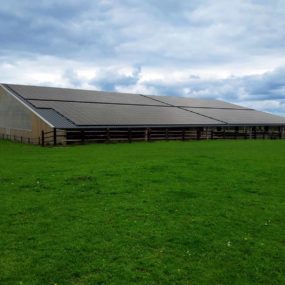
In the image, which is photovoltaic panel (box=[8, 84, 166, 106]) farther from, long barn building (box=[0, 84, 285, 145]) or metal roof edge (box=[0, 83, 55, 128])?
metal roof edge (box=[0, 83, 55, 128])

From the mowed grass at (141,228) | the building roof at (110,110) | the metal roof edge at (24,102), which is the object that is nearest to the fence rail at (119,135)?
the building roof at (110,110)

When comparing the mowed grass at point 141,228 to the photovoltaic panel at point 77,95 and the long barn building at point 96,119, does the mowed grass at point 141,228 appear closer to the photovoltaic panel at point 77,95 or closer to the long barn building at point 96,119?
the long barn building at point 96,119

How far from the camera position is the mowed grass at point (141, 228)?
257 inches

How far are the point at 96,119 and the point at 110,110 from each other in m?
6.90

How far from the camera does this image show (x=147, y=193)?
1196 cm

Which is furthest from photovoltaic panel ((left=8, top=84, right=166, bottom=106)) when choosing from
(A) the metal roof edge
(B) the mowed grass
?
(B) the mowed grass

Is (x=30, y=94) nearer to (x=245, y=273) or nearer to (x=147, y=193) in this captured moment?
(x=147, y=193)

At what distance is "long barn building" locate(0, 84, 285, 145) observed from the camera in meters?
35.8

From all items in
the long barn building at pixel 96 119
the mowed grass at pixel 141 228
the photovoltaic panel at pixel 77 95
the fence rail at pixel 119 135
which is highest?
the photovoltaic panel at pixel 77 95

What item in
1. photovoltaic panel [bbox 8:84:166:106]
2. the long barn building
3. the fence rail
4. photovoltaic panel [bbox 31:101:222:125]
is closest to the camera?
the fence rail

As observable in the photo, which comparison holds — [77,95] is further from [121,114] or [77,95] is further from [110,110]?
[121,114]

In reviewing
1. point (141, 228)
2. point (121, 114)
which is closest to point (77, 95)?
point (121, 114)

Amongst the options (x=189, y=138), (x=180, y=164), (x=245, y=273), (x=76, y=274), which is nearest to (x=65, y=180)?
(x=180, y=164)

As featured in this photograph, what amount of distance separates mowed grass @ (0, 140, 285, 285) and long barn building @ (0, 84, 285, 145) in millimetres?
20696
